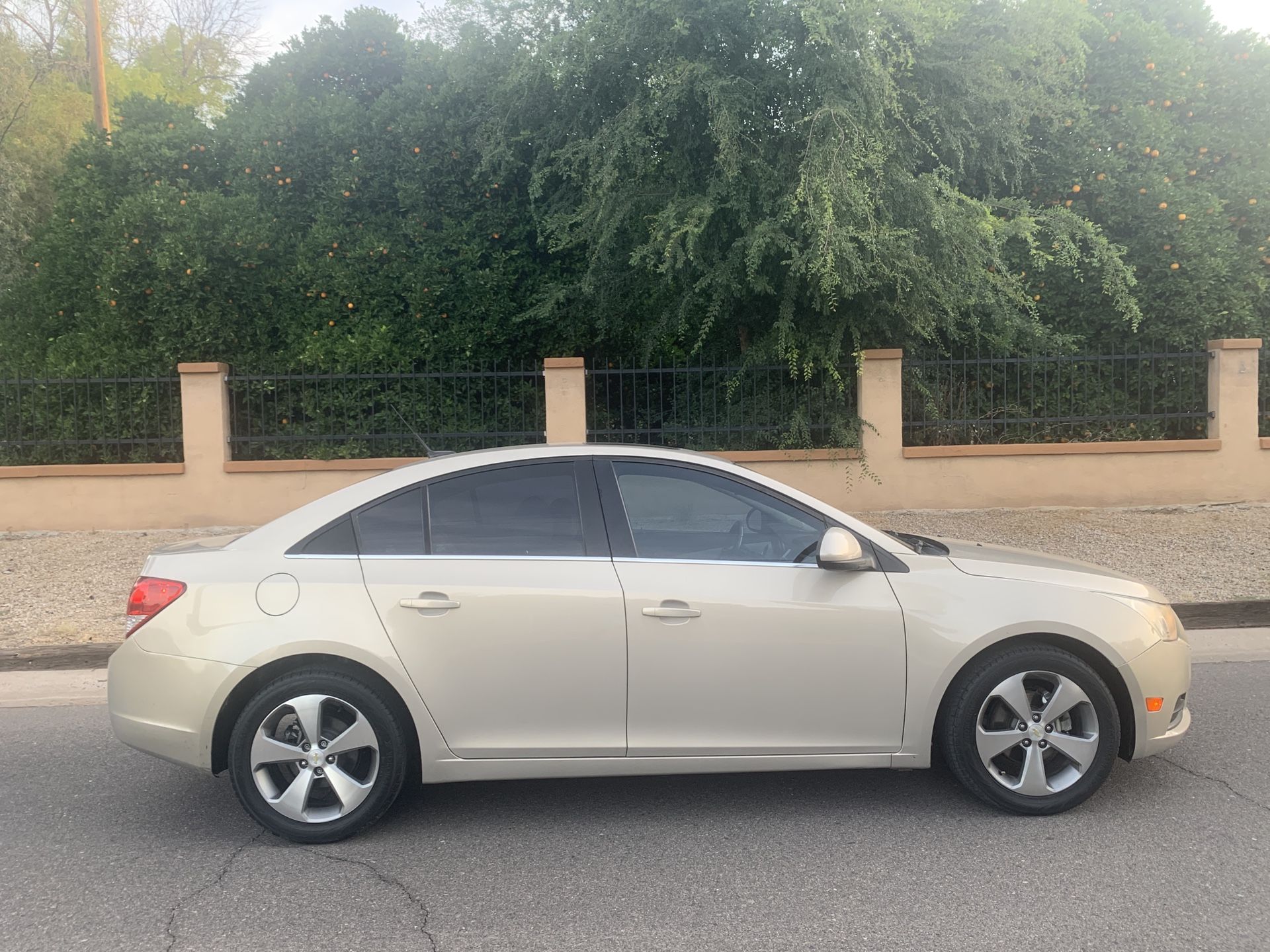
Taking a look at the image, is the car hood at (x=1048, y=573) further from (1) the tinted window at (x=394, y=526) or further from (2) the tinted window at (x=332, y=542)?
(2) the tinted window at (x=332, y=542)

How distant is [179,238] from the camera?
1217cm

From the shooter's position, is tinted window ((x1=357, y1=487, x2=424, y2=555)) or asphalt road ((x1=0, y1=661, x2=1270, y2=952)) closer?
asphalt road ((x1=0, y1=661, x2=1270, y2=952))

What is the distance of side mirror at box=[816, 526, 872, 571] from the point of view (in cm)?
391

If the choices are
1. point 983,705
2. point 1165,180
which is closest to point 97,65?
point 1165,180

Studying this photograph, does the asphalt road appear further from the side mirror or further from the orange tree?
the orange tree

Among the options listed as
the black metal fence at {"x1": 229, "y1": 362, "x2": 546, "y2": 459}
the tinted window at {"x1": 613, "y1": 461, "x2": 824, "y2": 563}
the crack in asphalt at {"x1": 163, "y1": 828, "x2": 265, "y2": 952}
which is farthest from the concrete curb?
the black metal fence at {"x1": 229, "y1": 362, "x2": 546, "y2": 459}

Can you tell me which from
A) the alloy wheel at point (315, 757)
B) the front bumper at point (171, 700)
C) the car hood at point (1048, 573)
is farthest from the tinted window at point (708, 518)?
the front bumper at point (171, 700)

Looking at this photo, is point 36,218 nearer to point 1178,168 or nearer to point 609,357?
point 609,357

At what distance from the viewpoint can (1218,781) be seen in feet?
14.6

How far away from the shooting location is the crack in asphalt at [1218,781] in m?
4.16

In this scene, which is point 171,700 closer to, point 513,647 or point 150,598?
point 150,598

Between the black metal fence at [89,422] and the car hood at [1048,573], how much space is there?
9.83 meters

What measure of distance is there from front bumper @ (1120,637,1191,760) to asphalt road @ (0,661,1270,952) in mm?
302

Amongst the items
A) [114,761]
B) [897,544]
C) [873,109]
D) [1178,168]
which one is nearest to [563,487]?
[897,544]
